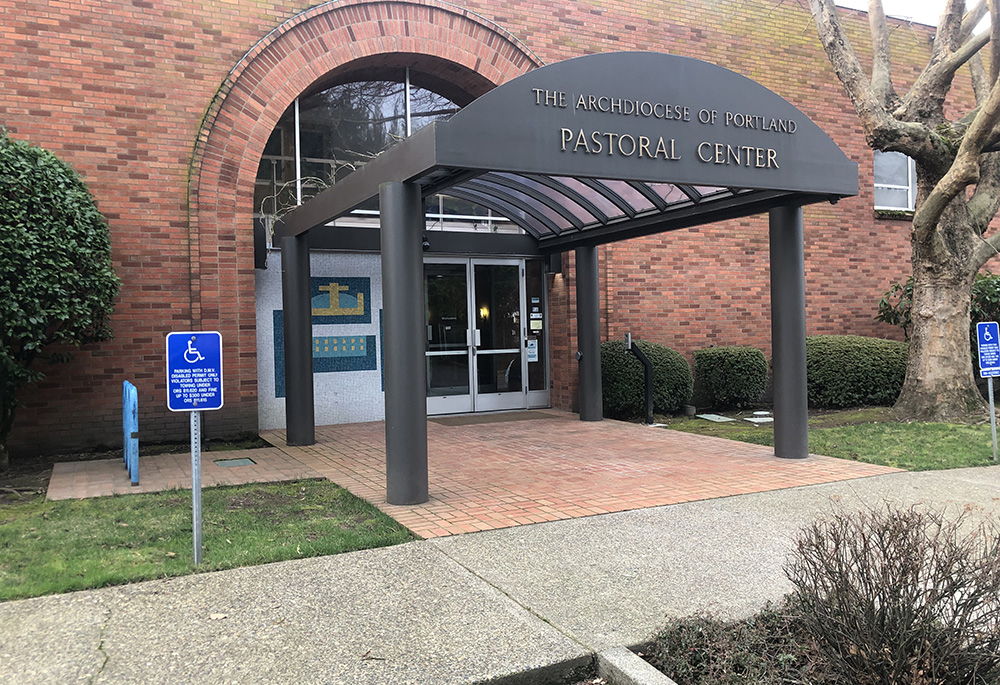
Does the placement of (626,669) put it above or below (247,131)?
below

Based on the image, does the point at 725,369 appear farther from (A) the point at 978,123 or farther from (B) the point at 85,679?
(B) the point at 85,679

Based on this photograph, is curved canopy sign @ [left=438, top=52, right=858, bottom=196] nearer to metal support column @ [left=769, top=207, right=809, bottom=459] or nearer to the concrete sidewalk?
metal support column @ [left=769, top=207, right=809, bottom=459]

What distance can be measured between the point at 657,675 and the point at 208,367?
3309 mm

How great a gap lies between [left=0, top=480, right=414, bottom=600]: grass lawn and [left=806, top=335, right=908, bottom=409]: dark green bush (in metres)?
9.33

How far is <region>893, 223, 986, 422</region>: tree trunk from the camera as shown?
11.5 m

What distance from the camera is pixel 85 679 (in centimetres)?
342

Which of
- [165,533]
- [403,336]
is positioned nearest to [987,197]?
[403,336]

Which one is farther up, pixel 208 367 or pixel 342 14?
pixel 342 14

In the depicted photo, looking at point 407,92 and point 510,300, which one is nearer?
point 407,92

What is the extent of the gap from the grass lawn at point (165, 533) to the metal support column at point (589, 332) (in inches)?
210

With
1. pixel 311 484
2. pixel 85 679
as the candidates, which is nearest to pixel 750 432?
pixel 311 484

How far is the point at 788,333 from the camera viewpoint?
852 cm

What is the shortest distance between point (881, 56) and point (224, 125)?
31.8 feet

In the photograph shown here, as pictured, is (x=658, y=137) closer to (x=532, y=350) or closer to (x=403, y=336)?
(x=403, y=336)
